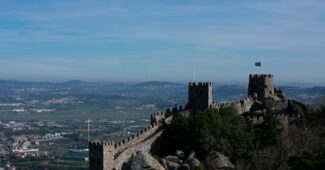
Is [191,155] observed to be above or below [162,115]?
below

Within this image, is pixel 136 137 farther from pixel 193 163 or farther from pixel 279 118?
pixel 279 118

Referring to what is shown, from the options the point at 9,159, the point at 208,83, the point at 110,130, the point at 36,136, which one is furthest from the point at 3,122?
the point at 208,83

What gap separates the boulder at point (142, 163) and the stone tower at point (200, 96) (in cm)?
770

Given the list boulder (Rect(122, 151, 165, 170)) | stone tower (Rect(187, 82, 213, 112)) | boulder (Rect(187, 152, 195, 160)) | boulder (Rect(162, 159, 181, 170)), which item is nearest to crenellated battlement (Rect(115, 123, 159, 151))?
boulder (Rect(122, 151, 165, 170))

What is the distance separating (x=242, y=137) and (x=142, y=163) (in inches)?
259

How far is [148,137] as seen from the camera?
39.9 m

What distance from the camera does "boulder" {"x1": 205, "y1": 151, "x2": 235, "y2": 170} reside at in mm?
35875

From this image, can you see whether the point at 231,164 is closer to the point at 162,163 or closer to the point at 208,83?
the point at 162,163

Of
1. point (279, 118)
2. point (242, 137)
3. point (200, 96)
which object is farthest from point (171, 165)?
point (279, 118)

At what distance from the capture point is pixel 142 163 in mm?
36125

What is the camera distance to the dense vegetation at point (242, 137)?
3606 cm

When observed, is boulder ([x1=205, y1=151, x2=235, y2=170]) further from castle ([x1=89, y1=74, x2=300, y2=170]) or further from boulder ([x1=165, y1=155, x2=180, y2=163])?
castle ([x1=89, y1=74, x2=300, y2=170])

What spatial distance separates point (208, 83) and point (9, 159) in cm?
7042

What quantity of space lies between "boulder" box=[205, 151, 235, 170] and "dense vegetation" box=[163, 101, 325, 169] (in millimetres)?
625
